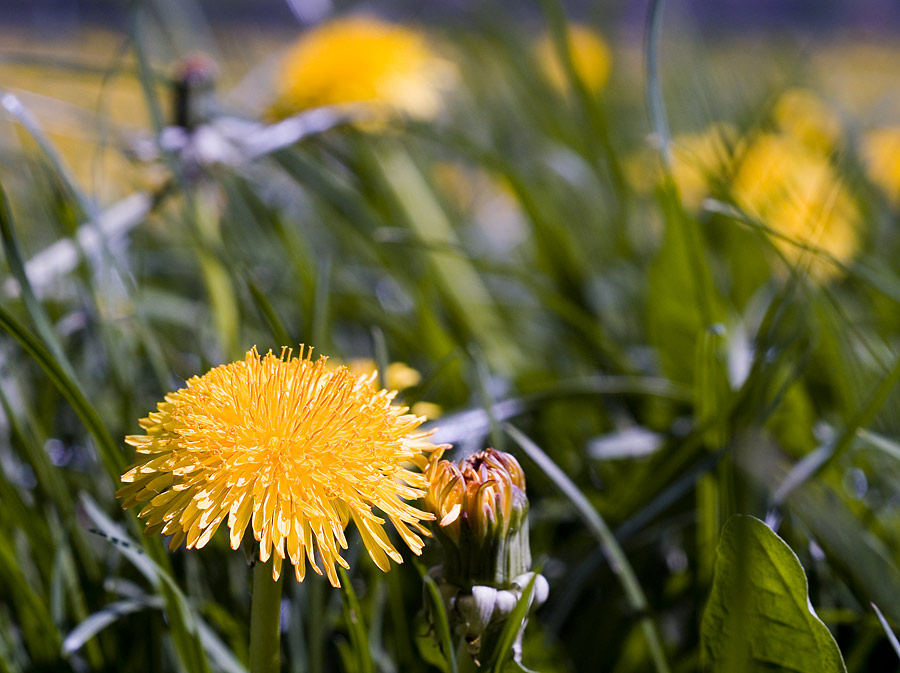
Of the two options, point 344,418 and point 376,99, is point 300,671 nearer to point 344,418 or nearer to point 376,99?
point 344,418

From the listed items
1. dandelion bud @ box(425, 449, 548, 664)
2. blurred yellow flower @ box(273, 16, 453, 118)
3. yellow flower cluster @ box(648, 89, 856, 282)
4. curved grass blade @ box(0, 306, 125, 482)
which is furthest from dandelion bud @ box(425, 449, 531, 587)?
blurred yellow flower @ box(273, 16, 453, 118)

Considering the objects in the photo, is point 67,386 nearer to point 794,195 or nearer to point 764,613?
point 764,613

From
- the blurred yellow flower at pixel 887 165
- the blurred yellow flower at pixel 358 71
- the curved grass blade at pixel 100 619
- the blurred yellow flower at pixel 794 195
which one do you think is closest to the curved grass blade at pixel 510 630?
the curved grass blade at pixel 100 619

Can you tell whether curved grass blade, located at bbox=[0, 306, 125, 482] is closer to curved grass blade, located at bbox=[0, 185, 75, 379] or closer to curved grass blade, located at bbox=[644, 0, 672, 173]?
curved grass blade, located at bbox=[0, 185, 75, 379]

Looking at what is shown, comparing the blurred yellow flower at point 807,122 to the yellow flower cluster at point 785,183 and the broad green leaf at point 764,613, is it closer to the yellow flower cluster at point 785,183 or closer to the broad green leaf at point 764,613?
the yellow flower cluster at point 785,183

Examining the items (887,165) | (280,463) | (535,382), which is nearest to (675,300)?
(535,382)

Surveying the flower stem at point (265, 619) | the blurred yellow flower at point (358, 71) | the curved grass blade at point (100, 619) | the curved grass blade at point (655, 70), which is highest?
the blurred yellow flower at point (358, 71)
